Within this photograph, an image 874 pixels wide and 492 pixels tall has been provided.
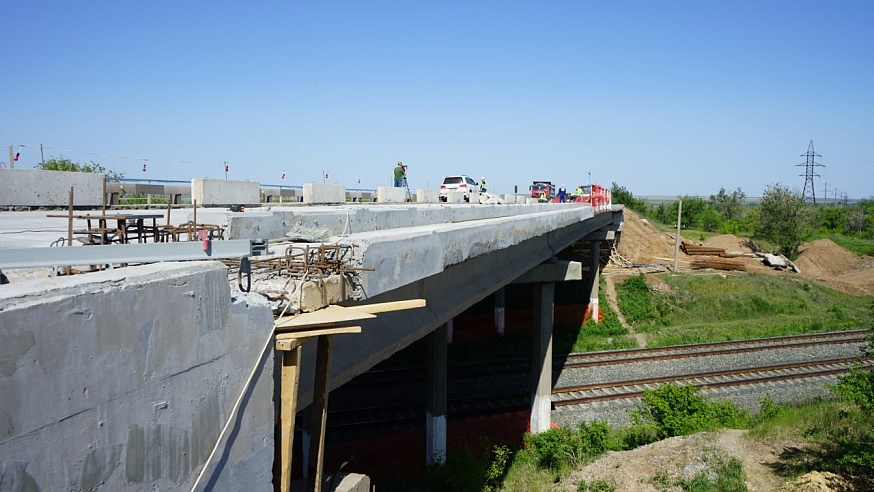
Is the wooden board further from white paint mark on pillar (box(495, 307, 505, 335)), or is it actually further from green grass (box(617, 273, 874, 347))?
green grass (box(617, 273, 874, 347))

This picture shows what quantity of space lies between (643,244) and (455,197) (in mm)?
24086

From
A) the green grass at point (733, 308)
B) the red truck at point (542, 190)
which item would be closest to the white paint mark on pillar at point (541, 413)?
the green grass at point (733, 308)

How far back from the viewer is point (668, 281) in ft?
115

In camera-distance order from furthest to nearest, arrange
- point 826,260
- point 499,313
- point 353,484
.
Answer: point 826,260, point 499,313, point 353,484

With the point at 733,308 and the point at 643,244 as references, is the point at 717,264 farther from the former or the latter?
the point at 733,308

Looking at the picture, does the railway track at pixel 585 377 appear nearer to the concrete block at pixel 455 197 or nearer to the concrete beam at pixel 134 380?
the concrete block at pixel 455 197

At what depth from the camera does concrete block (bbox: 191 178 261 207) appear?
36.3 ft

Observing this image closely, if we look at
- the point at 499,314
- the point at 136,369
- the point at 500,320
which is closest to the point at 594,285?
the point at 500,320

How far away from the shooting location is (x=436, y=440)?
14.5 metres

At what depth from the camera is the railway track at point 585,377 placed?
16.7 m

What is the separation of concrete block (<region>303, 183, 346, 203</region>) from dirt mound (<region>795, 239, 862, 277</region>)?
39.7 metres

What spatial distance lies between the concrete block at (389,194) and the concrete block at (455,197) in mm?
5043

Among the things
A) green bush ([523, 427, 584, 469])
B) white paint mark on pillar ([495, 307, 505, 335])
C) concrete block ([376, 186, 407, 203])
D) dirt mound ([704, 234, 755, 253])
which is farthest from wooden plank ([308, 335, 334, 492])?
dirt mound ([704, 234, 755, 253])

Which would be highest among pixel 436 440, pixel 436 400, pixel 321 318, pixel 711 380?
pixel 321 318
